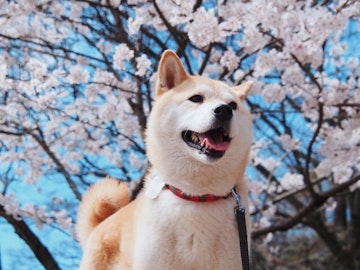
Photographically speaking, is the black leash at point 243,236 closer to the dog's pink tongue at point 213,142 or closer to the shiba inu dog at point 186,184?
the shiba inu dog at point 186,184

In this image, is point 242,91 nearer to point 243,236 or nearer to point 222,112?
Answer: point 222,112

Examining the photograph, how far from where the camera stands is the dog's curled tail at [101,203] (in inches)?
152

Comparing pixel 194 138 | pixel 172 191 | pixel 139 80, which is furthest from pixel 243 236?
pixel 139 80

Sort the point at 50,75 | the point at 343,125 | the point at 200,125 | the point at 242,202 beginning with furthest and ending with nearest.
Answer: the point at 343,125
the point at 50,75
the point at 242,202
the point at 200,125

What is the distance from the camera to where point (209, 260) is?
9.53 ft

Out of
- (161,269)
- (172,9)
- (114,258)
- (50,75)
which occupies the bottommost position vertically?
(161,269)

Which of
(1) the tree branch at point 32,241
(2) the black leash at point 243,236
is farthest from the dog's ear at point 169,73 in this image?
(1) the tree branch at point 32,241

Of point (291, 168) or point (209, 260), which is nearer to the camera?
point (209, 260)

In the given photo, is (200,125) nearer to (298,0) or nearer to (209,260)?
(209,260)

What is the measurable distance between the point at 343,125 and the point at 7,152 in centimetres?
505

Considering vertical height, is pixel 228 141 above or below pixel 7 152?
below

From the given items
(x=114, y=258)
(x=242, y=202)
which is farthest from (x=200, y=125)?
(x=114, y=258)

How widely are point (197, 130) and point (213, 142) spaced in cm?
12

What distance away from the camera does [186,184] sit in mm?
3045
